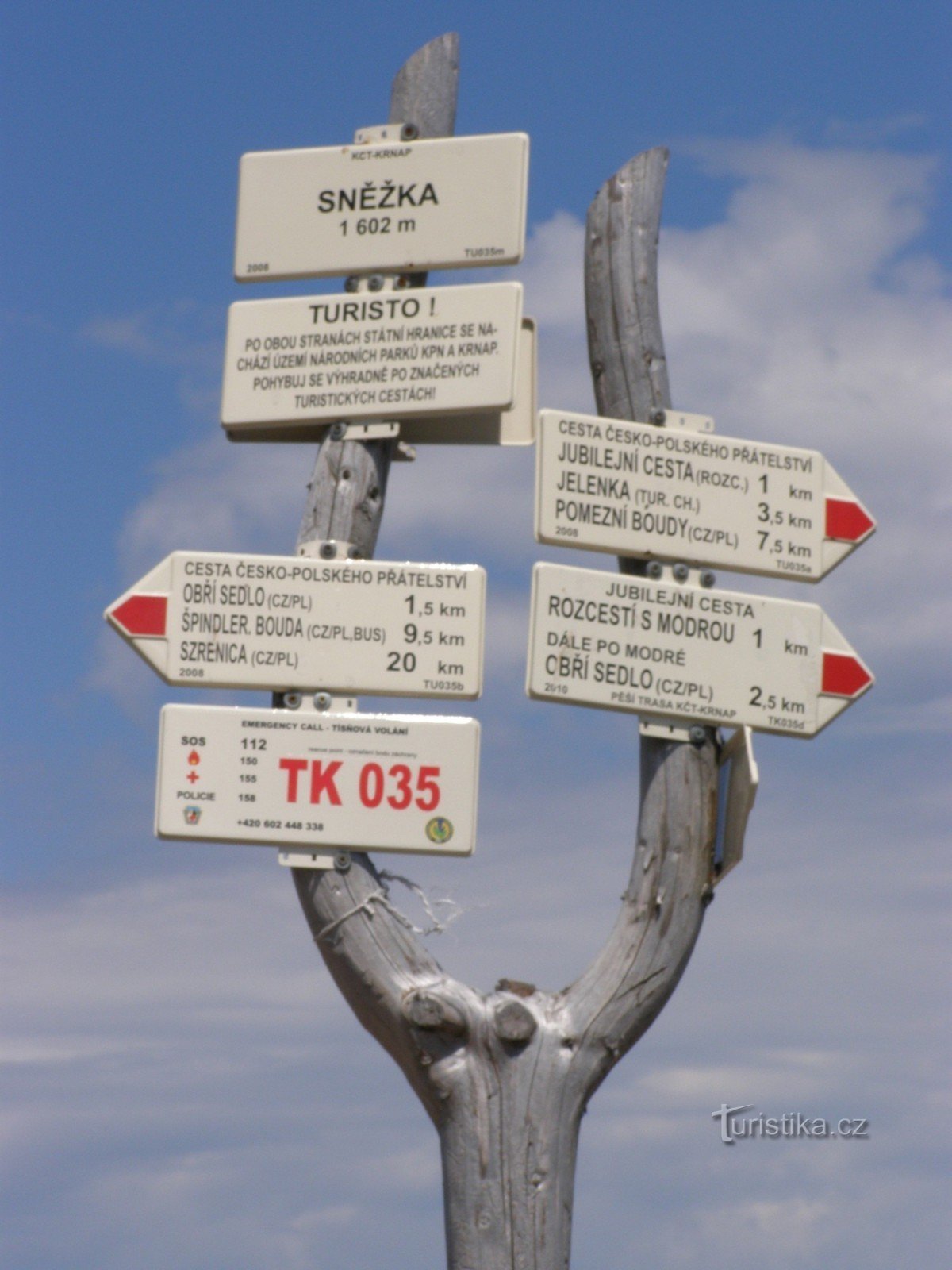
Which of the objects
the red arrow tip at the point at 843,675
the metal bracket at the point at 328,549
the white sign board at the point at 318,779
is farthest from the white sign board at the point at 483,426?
the red arrow tip at the point at 843,675

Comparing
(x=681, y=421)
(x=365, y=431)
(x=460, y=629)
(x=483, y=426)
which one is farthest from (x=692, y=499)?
(x=365, y=431)

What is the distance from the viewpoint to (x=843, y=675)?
573 cm

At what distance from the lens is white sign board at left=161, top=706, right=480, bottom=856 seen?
212 inches

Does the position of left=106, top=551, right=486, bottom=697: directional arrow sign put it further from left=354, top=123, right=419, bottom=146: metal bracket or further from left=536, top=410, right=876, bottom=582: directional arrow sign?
left=354, top=123, right=419, bottom=146: metal bracket

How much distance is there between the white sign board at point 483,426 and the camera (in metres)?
5.82

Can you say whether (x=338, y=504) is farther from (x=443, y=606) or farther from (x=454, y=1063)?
(x=454, y=1063)

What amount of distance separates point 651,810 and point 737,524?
1020mm

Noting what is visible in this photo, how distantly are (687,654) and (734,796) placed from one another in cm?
50

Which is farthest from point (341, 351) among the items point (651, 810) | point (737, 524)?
point (651, 810)

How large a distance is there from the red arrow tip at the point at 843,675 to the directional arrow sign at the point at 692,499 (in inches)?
11.7

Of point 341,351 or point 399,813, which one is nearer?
point 399,813

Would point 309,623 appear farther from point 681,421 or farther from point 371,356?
point 681,421

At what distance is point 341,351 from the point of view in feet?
18.9

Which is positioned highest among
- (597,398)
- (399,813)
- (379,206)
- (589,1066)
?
(379,206)
